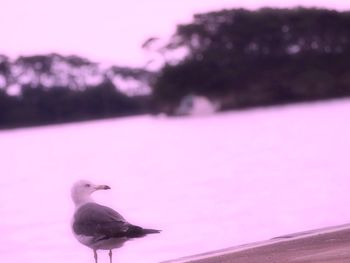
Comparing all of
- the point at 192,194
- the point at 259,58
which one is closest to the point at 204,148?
the point at 192,194


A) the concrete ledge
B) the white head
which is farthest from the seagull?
the concrete ledge

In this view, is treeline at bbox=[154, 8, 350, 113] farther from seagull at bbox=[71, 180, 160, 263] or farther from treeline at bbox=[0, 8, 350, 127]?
seagull at bbox=[71, 180, 160, 263]

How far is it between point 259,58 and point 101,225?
57179 millimetres

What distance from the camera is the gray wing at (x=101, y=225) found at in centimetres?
542

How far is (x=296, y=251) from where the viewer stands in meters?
5.59

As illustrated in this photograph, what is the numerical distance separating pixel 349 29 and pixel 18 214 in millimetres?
52457

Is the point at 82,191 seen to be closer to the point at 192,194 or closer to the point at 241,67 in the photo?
the point at 192,194

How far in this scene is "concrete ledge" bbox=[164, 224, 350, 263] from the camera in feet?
17.4

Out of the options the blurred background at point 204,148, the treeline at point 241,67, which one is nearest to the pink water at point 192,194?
the blurred background at point 204,148

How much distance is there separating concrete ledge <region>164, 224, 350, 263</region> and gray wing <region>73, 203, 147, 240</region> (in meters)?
0.55

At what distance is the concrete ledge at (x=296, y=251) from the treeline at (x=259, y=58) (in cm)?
5333

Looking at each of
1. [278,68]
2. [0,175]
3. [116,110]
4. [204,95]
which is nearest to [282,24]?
[278,68]

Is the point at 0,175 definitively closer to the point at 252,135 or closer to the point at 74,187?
the point at 252,135

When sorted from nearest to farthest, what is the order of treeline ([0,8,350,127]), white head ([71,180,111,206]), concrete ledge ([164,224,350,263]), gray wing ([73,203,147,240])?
concrete ledge ([164,224,350,263])
gray wing ([73,203,147,240])
white head ([71,180,111,206])
treeline ([0,8,350,127])
